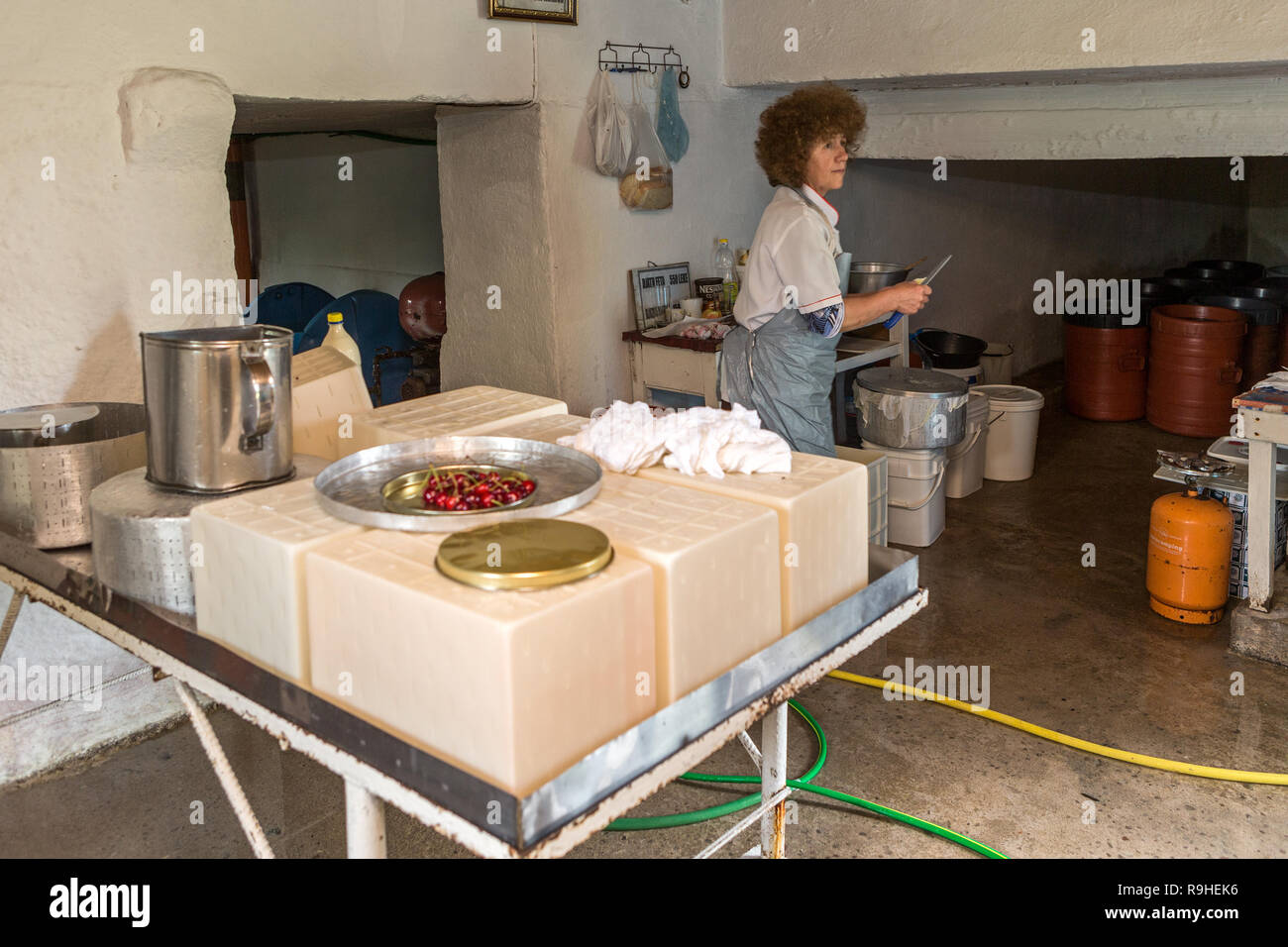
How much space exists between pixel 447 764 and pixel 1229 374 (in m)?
6.21

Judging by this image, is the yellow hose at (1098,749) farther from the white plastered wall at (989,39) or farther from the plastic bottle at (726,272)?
the white plastered wall at (989,39)

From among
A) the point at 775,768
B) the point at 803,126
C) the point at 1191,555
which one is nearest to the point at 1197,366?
the point at 1191,555

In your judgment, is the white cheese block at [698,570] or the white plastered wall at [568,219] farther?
the white plastered wall at [568,219]

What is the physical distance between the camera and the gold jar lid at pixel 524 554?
1550 mm

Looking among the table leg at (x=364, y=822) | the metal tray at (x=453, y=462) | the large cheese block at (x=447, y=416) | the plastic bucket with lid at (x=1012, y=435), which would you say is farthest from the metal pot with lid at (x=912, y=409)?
the table leg at (x=364, y=822)

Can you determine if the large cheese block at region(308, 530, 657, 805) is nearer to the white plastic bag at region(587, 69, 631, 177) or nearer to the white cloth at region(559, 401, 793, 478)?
the white cloth at region(559, 401, 793, 478)

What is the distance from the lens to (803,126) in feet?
12.1

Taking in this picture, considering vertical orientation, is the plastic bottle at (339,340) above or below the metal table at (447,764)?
above

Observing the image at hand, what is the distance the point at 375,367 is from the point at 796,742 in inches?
138

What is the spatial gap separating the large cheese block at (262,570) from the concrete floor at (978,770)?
1191 millimetres

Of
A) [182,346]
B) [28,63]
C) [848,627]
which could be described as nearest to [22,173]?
[28,63]

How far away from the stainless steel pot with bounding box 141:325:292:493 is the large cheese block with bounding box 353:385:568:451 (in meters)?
0.22

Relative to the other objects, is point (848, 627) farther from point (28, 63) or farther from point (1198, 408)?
point (1198, 408)

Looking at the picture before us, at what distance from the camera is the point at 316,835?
2.94 m
